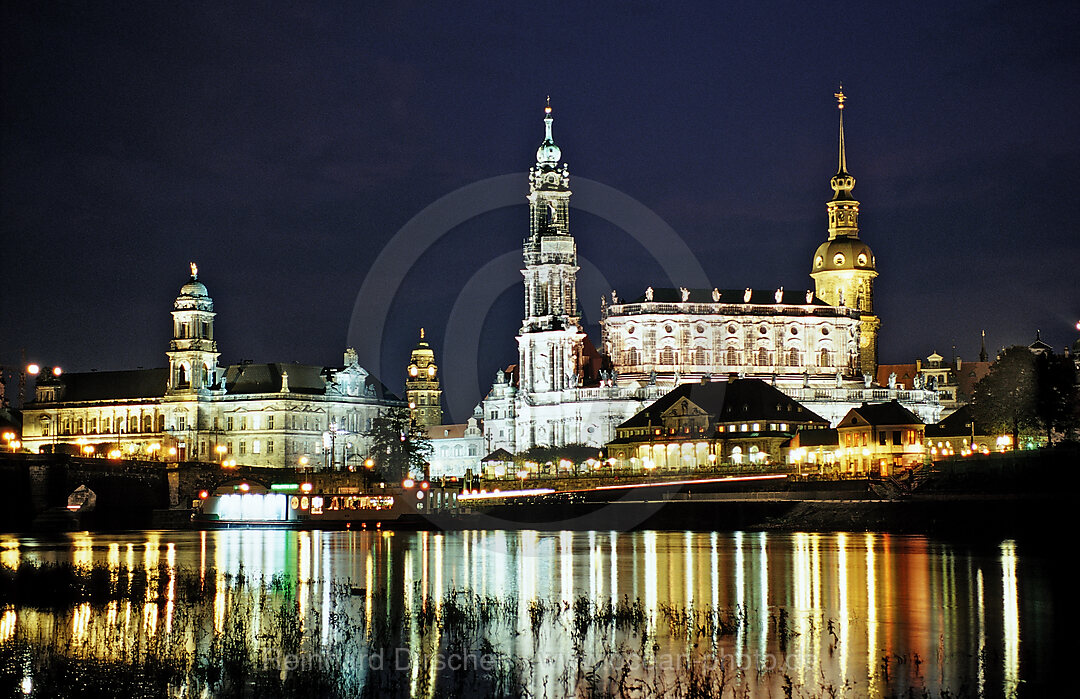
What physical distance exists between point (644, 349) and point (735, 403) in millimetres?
28410

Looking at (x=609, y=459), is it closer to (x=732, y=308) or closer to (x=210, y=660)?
(x=732, y=308)

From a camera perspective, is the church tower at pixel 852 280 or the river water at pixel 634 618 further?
the church tower at pixel 852 280

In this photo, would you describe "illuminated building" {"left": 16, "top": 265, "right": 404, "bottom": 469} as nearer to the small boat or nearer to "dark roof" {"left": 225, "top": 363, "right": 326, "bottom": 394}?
"dark roof" {"left": 225, "top": 363, "right": 326, "bottom": 394}

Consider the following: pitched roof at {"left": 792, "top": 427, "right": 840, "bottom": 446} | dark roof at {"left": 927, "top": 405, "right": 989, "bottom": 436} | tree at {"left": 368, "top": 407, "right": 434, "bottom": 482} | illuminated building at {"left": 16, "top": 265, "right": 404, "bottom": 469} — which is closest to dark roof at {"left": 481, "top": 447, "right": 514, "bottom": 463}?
tree at {"left": 368, "top": 407, "right": 434, "bottom": 482}

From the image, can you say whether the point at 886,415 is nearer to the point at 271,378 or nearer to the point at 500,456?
the point at 500,456

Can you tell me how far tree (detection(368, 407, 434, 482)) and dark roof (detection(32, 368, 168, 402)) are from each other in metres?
30.2

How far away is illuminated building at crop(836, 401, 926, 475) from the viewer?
12000cm

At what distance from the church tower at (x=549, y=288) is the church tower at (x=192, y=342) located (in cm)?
3613

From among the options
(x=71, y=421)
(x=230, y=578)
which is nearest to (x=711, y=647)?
(x=230, y=578)

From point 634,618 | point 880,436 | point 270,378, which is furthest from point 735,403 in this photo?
point 634,618

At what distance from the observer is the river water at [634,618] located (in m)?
31.6

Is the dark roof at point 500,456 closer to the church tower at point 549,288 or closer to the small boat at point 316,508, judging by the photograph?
the church tower at point 549,288

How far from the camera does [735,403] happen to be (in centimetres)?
14312

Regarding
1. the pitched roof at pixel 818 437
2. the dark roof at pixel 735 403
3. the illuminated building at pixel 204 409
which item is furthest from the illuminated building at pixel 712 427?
the illuminated building at pixel 204 409
